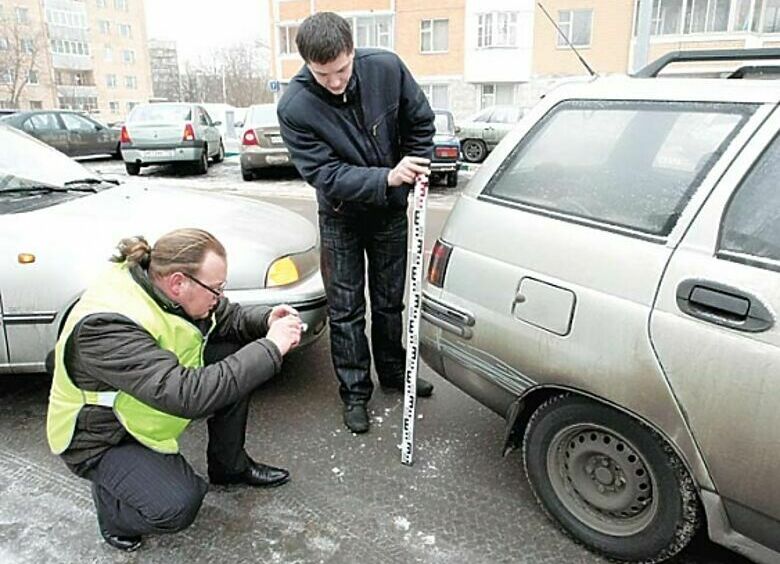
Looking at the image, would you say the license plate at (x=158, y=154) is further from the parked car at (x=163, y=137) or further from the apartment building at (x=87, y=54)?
the apartment building at (x=87, y=54)

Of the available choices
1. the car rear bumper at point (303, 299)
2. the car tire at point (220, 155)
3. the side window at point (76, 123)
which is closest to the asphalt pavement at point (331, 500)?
the car rear bumper at point (303, 299)

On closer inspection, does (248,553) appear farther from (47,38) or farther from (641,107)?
(47,38)

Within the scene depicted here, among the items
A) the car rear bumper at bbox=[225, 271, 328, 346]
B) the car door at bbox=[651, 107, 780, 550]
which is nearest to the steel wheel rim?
the car door at bbox=[651, 107, 780, 550]

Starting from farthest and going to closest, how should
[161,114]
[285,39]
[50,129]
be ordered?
[285,39], [50,129], [161,114]

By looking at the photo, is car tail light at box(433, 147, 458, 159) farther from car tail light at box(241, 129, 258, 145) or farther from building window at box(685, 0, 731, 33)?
building window at box(685, 0, 731, 33)

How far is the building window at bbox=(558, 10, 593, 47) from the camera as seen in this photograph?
84.8 feet

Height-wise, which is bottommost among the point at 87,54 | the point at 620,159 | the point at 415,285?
the point at 415,285

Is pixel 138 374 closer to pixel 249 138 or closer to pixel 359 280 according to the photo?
pixel 359 280

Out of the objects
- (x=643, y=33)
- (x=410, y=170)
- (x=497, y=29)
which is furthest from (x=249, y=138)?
(x=497, y=29)

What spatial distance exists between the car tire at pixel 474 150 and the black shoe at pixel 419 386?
44.5 ft

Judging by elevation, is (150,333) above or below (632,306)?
below

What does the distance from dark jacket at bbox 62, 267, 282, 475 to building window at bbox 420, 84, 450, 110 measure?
27935mm

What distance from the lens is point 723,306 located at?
5.56ft

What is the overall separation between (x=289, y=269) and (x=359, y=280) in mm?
380
